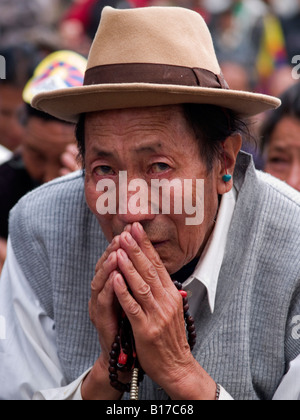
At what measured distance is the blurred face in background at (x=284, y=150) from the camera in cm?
465

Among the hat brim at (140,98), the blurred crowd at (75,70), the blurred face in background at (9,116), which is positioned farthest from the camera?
the blurred face in background at (9,116)

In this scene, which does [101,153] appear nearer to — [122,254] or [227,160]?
[122,254]

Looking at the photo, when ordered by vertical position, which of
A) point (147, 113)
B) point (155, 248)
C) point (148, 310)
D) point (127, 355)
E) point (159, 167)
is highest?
point (147, 113)

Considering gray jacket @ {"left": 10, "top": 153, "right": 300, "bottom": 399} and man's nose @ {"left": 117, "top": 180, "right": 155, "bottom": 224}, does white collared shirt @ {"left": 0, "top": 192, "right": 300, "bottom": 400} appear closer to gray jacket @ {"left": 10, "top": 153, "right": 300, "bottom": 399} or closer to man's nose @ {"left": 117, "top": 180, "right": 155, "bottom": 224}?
gray jacket @ {"left": 10, "top": 153, "right": 300, "bottom": 399}

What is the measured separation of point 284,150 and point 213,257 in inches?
67.6

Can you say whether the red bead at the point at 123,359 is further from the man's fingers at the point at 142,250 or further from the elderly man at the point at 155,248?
the man's fingers at the point at 142,250

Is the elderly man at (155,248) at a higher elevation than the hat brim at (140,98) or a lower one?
lower

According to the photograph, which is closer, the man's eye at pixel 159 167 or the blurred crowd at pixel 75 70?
the man's eye at pixel 159 167

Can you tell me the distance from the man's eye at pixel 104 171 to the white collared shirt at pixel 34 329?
553 millimetres

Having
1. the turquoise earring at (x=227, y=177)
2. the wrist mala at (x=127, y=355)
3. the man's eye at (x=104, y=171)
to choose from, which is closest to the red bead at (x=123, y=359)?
the wrist mala at (x=127, y=355)

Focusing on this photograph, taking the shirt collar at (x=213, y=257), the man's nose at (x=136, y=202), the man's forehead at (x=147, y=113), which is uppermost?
the man's forehead at (x=147, y=113)

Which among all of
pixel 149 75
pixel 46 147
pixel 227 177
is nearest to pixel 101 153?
pixel 149 75

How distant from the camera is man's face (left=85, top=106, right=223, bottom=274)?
2.88m

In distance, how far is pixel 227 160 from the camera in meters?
3.18
